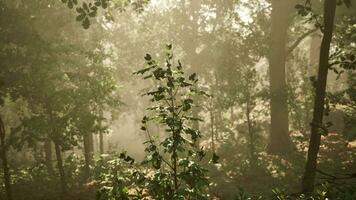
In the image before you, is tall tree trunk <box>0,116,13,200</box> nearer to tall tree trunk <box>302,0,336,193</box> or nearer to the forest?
the forest

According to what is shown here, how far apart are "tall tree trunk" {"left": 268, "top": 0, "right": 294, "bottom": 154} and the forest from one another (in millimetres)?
51

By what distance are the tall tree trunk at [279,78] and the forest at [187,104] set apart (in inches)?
2.0

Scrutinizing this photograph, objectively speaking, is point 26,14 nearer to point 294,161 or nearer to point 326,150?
point 294,161

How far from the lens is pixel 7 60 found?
50.1 feet

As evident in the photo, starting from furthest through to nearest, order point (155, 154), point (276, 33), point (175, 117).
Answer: point (276, 33)
point (175, 117)
point (155, 154)

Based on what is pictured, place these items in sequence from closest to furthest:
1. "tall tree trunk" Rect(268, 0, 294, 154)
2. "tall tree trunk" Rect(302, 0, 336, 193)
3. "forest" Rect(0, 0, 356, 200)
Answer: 1. "forest" Rect(0, 0, 356, 200)
2. "tall tree trunk" Rect(302, 0, 336, 193)
3. "tall tree trunk" Rect(268, 0, 294, 154)

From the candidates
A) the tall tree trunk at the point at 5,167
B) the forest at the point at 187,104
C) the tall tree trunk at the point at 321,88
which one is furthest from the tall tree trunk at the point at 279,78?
the tall tree trunk at the point at 5,167

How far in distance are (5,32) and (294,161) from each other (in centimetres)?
1284

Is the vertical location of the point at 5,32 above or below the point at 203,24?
below

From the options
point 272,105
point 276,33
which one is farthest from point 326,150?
point 276,33

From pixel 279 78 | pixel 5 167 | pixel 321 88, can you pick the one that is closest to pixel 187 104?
pixel 321 88

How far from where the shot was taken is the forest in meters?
6.93

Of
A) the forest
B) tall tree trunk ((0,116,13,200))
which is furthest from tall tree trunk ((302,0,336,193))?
tall tree trunk ((0,116,13,200))

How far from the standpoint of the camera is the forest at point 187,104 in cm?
693
